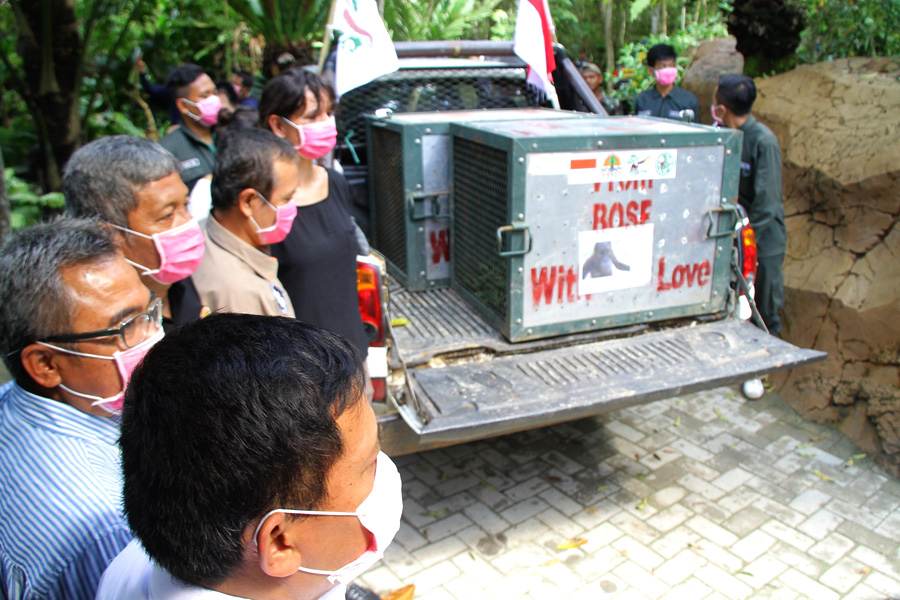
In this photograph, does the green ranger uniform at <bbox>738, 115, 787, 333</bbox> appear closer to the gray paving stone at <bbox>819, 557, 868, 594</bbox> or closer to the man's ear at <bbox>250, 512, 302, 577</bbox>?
the gray paving stone at <bbox>819, 557, 868, 594</bbox>

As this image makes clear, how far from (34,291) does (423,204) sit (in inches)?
99.5

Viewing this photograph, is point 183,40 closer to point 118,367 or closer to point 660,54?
point 660,54

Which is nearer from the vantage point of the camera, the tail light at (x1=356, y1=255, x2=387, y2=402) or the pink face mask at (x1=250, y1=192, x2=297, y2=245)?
the pink face mask at (x1=250, y1=192, x2=297, y2=245)

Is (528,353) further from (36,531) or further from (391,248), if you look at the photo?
(36,531)

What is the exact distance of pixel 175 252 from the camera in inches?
89.0

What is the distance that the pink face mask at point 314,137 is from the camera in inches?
133

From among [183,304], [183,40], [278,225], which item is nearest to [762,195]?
[278,225]

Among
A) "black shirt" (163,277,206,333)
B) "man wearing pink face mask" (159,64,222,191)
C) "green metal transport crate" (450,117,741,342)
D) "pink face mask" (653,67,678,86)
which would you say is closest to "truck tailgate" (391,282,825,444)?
"green metal transport crate" (450,117,741,342)

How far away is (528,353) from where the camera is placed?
131 inches

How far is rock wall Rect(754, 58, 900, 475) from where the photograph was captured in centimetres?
411

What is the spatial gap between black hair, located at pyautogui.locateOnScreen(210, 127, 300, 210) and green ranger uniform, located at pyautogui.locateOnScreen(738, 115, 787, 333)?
311 cm

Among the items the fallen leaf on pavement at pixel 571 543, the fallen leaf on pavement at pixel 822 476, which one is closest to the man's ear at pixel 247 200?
the fallen leaf on pavement at pixel 571 543

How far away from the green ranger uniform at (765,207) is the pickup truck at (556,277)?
2.78 feet

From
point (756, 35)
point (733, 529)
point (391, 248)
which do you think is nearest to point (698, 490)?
point (733, 529)
